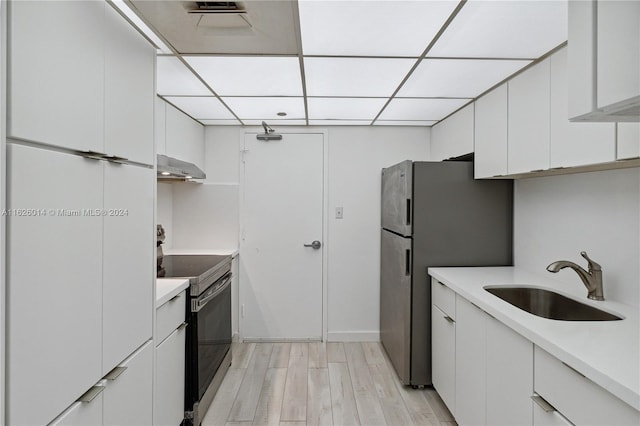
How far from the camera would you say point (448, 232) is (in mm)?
2668

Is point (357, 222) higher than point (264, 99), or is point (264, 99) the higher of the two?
point (264, 99)

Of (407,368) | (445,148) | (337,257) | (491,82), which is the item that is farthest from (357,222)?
(491,82)

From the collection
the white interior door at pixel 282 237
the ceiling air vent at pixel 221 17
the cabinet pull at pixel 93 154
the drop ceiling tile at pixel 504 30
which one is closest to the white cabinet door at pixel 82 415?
the cabinet pull at pixel 93 154

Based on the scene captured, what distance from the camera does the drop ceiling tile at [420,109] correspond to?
275cm

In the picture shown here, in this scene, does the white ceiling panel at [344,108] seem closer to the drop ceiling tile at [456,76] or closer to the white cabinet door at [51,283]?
the drop ceiling tile at [456,76]

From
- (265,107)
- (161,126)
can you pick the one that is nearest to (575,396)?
(265,107)

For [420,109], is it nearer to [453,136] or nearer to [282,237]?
[453,136]

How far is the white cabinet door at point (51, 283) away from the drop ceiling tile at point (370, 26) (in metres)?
1.08

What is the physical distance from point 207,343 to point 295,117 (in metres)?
2.07

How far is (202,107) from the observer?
296cm

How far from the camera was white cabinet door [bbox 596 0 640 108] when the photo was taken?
2.85 ft

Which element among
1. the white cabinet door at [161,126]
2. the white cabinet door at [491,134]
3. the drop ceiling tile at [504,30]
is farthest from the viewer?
the white cabinet door at [161,126]

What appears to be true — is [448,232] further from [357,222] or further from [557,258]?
[357,222]

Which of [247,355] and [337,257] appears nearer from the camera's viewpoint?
[247,355]
